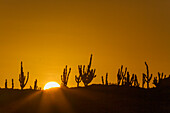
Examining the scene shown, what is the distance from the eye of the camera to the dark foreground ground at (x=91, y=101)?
914 inches

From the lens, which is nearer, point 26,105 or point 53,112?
point 53,112

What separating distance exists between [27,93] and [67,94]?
405 centimetres

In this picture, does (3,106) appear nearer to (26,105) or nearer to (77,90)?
(26,105)

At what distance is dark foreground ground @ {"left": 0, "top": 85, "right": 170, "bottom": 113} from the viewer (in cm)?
2320

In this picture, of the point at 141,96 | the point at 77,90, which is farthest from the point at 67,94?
the point at 141,96

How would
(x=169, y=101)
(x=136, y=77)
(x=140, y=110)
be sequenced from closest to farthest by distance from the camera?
(x=140, y=110) < (x=169, y=101) < (x=136, y=77)

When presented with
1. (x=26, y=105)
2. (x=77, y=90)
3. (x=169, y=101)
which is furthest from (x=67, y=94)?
(x=169, y=101)

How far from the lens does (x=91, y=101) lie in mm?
24734

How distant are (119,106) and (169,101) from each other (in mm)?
3842

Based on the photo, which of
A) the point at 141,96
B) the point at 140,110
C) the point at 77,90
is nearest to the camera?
the point at 140,110

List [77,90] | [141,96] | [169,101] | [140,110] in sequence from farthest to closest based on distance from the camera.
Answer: [77,90]
[141,96]
[169,101]
[140,110]

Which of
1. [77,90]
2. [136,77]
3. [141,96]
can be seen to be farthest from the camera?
[136,77]

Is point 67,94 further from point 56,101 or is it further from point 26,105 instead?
point 26,105

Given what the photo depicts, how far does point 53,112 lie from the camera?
2300cm
